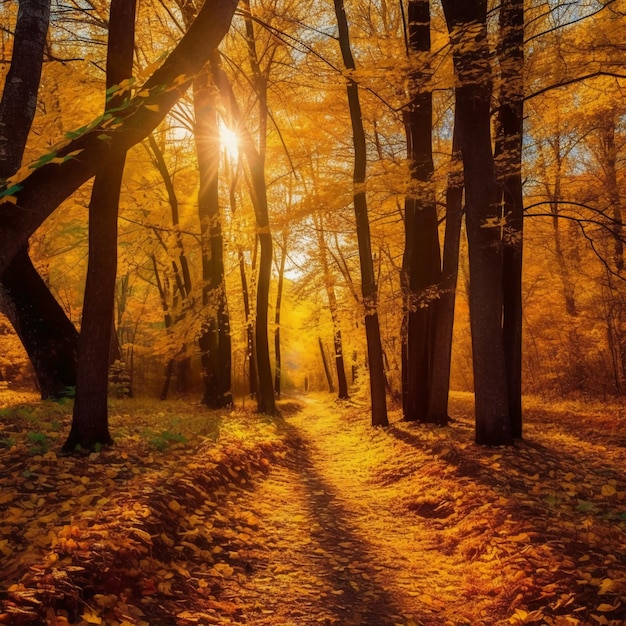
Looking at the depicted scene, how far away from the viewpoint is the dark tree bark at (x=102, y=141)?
338cm

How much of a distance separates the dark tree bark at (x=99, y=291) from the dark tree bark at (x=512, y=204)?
19.2 ft

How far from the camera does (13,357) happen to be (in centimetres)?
1902

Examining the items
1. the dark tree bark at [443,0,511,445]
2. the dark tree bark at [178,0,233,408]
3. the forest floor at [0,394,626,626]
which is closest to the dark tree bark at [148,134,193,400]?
the dark tree bark at [178,0,233,408]

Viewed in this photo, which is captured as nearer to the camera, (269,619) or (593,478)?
(269,619)

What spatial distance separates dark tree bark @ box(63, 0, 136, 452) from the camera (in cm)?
584

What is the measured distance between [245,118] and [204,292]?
520cm

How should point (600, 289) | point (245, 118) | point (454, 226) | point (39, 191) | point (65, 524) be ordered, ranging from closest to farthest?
point (39, 191) < point (65, 524) < point (454, 226) < point (245, 118) < point (600, 289)

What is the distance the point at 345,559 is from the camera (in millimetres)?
4758

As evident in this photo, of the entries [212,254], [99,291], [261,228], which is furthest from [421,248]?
[99,291]

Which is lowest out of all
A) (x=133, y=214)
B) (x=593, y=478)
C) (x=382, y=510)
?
(x=382, y=510)

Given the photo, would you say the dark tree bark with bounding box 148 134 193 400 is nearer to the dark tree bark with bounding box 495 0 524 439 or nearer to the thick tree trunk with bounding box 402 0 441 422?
the thick tree trunk with bounding box 402 0 441 422

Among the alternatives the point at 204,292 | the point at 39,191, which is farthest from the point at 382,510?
the point at 204,292

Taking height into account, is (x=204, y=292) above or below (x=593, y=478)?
above

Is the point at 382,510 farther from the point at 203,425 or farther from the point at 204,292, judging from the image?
the point at 204,292
